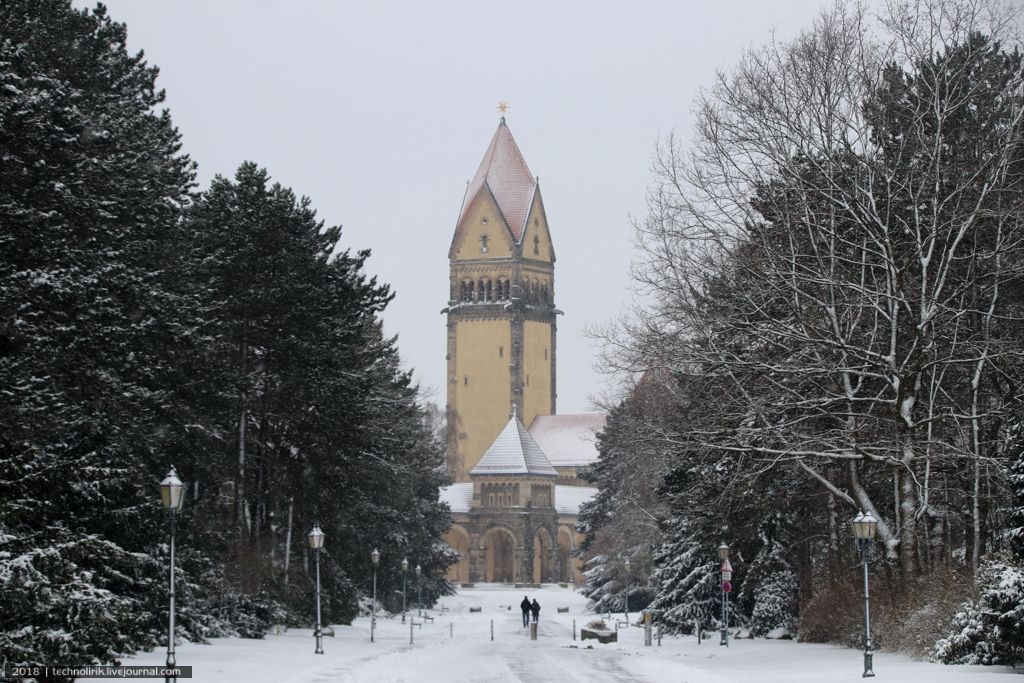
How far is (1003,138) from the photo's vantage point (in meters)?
29.2

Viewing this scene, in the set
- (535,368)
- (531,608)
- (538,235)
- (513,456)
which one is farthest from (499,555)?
(531,608)

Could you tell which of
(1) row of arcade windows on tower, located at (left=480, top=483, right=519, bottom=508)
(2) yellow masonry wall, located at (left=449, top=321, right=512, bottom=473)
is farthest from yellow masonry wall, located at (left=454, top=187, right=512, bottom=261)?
(1) row of arcade windows on tower, located at (left=480, top=483, right=519, bottom=508)

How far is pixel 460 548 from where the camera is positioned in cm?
13050

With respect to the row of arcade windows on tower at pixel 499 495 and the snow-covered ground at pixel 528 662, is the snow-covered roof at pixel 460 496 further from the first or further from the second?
the snow-covered ground at pixel 528 662

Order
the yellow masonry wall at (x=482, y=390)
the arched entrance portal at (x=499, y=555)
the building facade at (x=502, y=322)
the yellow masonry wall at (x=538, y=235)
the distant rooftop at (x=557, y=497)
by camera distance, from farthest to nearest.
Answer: the yellow masonry wall at (x=538, y=235) < the yellow masonry wall at (x=482, y=390) < the building facade at (x=502, y=322) < the distant rooftop at (x=557, y=497) < the arched entrance portal at (x=499, y=555)

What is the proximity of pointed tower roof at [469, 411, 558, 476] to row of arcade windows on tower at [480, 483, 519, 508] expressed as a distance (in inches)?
45.5

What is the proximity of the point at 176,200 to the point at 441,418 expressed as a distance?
107 meters

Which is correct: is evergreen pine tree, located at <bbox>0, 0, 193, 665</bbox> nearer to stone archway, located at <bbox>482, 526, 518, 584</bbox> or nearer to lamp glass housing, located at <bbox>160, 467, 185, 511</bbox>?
lamp glass housing, located at <bbox>160, 467, 185, 511</bbox>

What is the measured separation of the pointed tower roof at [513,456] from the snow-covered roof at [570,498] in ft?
12.6

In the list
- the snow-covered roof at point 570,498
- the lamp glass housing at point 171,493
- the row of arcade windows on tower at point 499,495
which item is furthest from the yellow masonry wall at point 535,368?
the lamp glass housing at point 171,493

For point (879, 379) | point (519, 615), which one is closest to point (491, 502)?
point (519, 615)

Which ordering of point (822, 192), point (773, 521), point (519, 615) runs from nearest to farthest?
point (822, 192) → point (773, 521) → point (519, 615)

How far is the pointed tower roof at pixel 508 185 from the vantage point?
139500mm

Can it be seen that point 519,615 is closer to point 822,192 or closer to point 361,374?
point 361,374
